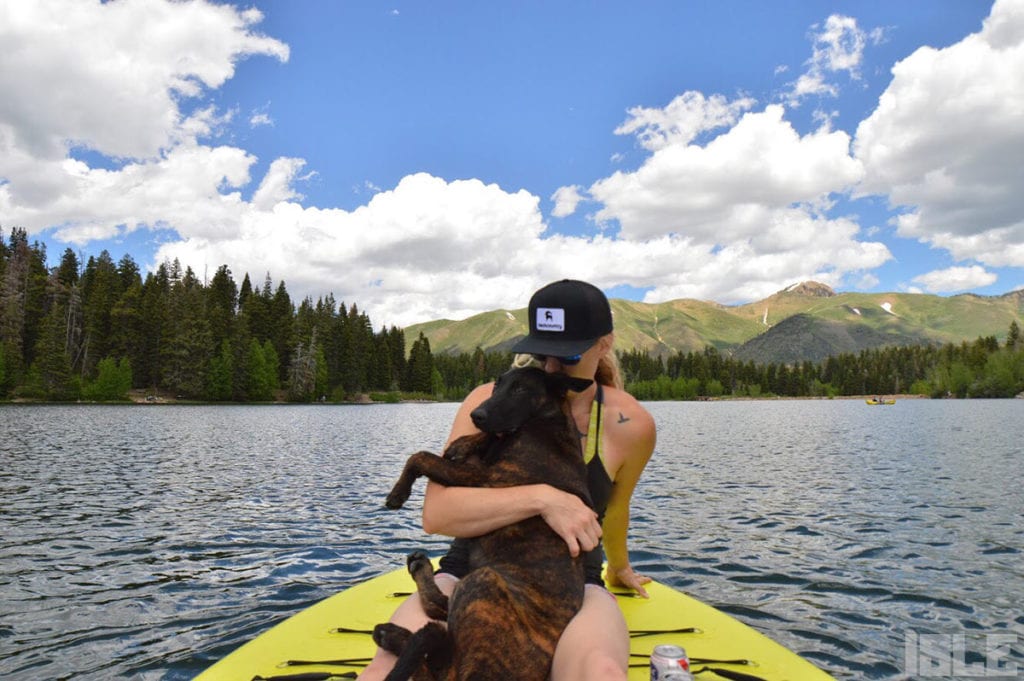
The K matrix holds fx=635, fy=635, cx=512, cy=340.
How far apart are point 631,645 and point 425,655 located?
9.33 ft

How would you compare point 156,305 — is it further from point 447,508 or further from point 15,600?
point 447,508

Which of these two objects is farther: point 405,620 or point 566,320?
point 566,320

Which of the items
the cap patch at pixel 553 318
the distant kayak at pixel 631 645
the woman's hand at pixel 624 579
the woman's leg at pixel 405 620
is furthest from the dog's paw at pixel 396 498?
the woman's hand at pixel 624 579

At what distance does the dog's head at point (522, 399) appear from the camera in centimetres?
291

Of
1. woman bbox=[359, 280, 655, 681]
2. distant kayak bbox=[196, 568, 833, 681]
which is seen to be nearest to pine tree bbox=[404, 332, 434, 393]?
distant kayak bbox=[196, 568, 833, 681]

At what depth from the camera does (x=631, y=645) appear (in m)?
4.88

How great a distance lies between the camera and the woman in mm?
2740

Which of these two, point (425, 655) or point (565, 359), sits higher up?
point (565, 359)

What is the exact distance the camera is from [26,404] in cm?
8669

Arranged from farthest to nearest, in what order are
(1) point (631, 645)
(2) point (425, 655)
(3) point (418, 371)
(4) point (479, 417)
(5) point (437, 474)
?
(3) point (418, 371) < (1) point (631, 645) < (5) point (437, 474) < (4) point (479, 417) < (2) point (425, 655)

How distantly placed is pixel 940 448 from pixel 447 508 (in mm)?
42896

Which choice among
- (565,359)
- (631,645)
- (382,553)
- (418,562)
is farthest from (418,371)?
(565,359)

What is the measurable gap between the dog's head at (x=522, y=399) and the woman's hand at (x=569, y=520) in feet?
1.16

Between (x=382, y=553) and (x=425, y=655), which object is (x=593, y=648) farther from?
(x=382, y=553)
